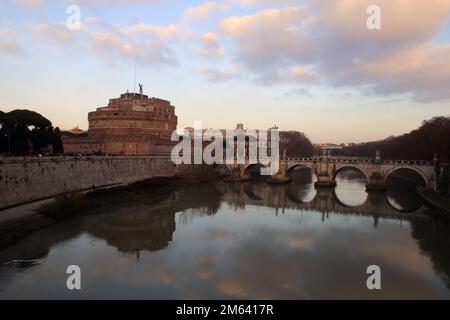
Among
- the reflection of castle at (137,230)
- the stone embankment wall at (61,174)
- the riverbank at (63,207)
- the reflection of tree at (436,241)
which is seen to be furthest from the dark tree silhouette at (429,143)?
the stone embankment wall at (61,174)

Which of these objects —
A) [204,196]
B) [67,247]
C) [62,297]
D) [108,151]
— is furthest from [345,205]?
[108,151]

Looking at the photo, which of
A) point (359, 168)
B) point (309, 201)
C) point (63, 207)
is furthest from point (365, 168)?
point (63, 207)

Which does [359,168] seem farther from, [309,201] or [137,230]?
[137,230]

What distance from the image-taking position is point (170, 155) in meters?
29.8

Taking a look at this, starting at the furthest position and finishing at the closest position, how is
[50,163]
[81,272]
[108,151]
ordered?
[108,151] → [50,163] → [81,272]

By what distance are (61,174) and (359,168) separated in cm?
1863

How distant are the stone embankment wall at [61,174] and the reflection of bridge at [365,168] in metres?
9.73

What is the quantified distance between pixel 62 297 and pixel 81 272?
1.28 m

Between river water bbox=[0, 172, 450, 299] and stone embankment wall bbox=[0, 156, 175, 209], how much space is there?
2074mm

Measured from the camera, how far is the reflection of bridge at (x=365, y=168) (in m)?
21.9

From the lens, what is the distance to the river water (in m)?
7.49

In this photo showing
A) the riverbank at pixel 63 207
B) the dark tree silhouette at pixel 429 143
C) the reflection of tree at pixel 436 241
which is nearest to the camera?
the reflection of tree at pixel 436 241

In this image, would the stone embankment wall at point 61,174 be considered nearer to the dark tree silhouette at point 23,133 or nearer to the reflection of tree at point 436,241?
the dark tree silhouette at point 23,133

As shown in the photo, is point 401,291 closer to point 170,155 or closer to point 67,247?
point 67,247
